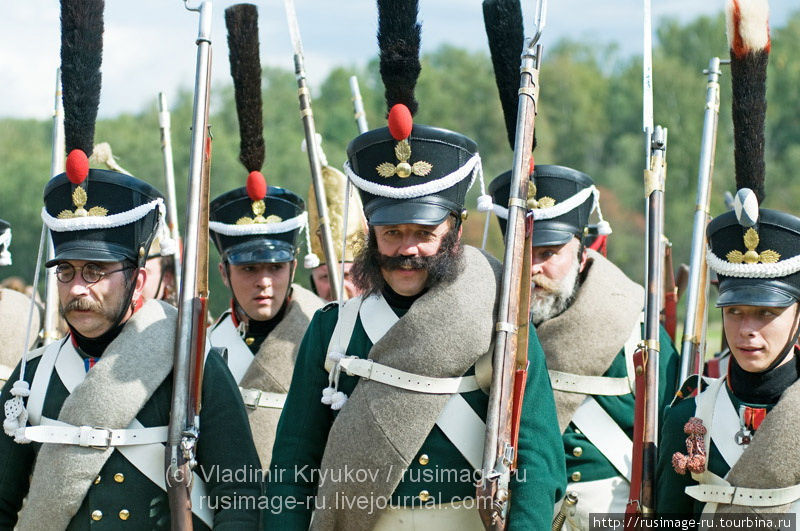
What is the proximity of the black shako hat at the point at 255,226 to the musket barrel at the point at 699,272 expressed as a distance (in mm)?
2071

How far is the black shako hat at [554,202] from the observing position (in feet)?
19.4

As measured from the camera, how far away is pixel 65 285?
14.6ft

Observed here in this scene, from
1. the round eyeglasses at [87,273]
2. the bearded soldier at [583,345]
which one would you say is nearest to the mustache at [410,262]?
the round eyeglasses at [87,273]

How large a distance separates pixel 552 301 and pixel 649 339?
1.16 meters

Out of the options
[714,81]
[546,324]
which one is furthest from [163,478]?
[714,81]

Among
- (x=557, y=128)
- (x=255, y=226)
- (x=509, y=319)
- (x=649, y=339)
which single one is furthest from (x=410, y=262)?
(x=557, y=128)

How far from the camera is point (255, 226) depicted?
614 centimetres

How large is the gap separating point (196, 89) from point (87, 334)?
3.34ft

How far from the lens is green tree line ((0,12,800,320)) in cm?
3591

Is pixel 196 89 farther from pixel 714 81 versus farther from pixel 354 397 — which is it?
pixel 714 81

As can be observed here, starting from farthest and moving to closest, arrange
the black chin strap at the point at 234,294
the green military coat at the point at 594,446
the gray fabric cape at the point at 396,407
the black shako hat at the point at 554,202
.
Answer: the black chin strap at the point at 234,294
the black shako hat at the point at 554,202
the green military coat at the point at 594,446
the gray fabric cape at the point at 396,407

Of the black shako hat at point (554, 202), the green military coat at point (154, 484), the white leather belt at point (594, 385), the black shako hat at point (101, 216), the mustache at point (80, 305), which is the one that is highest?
the black shako hat at point (554, 202)

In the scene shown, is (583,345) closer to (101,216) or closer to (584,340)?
(584,340)

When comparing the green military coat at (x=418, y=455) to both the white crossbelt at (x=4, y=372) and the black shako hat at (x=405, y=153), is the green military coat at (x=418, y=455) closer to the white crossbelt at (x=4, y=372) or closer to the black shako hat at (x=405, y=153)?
the black shako hat at (x=405, y=153)
